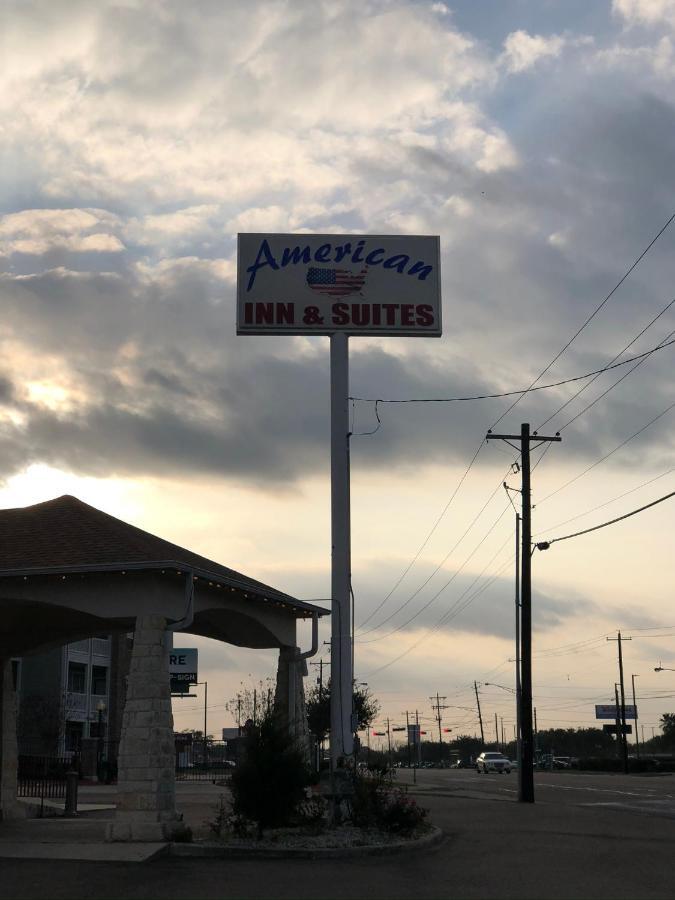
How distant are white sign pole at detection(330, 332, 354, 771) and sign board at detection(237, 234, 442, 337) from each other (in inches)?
75.9

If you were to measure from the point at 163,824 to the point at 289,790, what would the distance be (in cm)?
236

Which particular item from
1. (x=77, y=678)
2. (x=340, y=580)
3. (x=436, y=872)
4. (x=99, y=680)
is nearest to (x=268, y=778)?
(x=436, y=872)

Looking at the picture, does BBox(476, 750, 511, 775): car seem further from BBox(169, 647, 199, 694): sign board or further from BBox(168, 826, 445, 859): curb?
BBox(168, 826, 445, 859): curb

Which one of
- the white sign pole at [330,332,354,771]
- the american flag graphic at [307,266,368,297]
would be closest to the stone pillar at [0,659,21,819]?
the white sign pole at [330,332,354,771]

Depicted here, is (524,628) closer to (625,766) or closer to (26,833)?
(26,833)

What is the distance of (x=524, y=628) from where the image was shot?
36125 millimetres

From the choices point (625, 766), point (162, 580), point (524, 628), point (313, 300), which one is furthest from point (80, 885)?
point (625, 766)

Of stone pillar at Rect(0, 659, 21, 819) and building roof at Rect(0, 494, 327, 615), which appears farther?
stone pillar at Rect(0, 659, 21, 819)

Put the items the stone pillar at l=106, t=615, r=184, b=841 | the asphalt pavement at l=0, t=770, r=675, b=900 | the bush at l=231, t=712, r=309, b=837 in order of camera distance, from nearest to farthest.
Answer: the asphalt pavement at l=0, t=770, r=675, b=900 < the bush at l=231, t=712, r=309, b=837 < the stone pillar at l=106, t=615, r=184, b=841

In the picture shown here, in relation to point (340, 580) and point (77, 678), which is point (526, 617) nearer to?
point (340, 580)

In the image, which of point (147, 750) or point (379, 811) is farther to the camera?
point (379, 811)

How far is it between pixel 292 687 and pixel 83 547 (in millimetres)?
6613

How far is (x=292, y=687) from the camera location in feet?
82.1

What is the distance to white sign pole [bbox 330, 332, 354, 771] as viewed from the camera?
22734mm
